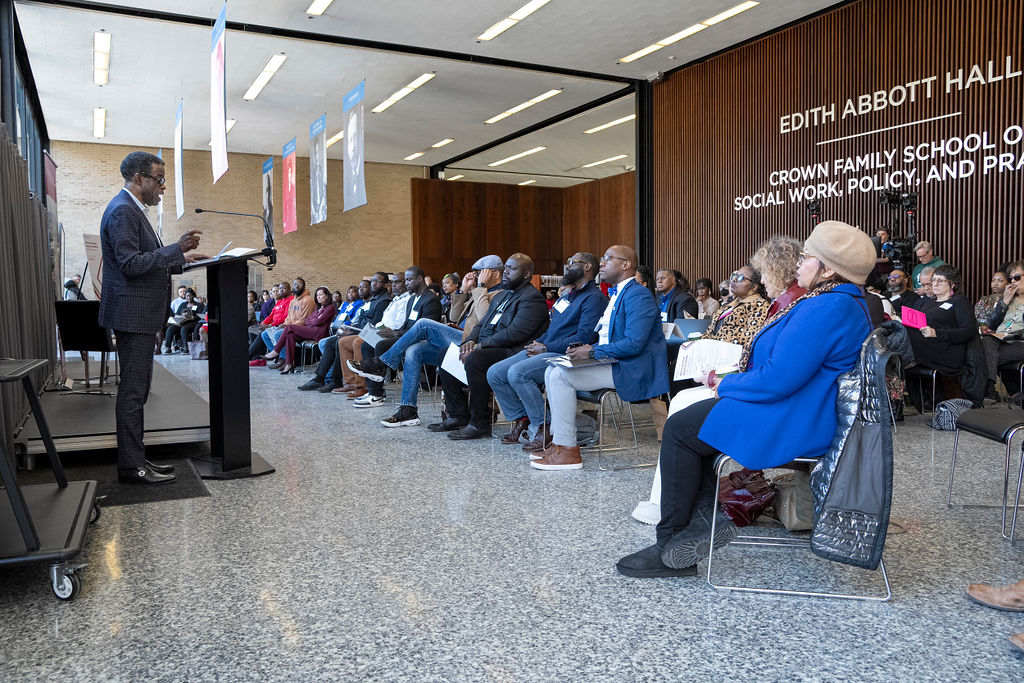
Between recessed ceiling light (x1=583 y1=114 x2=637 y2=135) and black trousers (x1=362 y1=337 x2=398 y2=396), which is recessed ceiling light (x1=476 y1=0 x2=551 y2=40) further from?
recessed ceiling light (x1=583 y1=114 x2=637 y2=135)

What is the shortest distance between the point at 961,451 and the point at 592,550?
9.97 feet

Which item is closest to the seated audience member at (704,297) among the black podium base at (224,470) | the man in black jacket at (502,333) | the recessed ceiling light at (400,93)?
the man in black jacket at (502,333)

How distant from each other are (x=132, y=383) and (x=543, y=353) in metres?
2.31

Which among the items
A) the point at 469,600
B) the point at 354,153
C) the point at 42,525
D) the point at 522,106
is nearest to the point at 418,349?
the point at 42,525

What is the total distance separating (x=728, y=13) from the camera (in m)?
9.66

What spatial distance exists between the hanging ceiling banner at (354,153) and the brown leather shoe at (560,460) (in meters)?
5.68

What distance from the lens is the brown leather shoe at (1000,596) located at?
2.40 m

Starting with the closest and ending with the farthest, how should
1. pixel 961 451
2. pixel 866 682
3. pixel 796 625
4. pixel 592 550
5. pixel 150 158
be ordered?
pixel 866 682 < pixel 796 625 < pixel 592 550 < pixel 150 158 < pixel 961 451

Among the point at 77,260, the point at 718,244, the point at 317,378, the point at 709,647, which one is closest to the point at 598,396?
the point at 709,647

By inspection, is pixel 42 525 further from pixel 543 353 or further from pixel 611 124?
pixel 611 124

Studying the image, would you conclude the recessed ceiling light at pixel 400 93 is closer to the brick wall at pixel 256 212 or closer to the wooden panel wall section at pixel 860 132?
the wooden panel wall section at pixel 860 132

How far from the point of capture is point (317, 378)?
338 inches

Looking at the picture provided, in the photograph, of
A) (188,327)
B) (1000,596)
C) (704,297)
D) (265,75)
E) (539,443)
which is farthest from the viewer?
(188,327)

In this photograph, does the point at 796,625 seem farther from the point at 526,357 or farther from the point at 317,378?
the point at 317,378
